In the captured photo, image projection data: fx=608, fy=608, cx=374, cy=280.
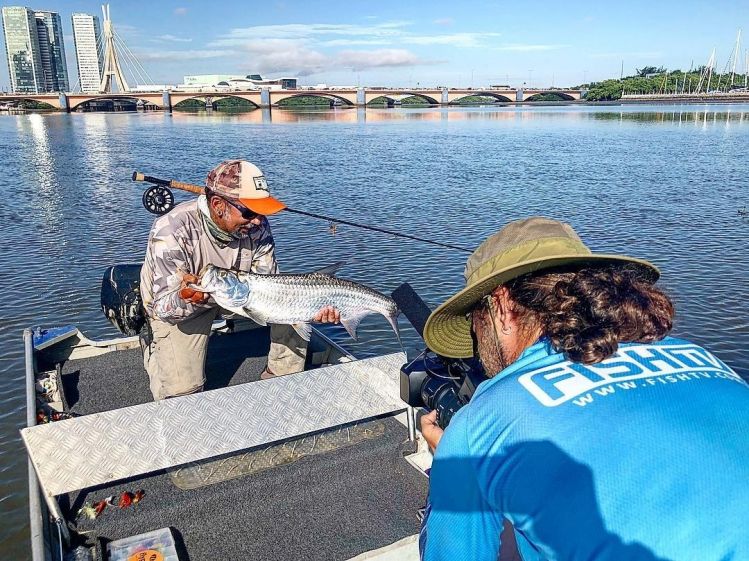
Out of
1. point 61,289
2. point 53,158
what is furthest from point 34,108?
point 61,289

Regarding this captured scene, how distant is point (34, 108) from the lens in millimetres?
107125

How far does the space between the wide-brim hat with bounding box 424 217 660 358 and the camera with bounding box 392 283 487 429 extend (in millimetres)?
415

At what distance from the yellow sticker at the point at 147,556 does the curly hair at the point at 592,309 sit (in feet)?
11.1

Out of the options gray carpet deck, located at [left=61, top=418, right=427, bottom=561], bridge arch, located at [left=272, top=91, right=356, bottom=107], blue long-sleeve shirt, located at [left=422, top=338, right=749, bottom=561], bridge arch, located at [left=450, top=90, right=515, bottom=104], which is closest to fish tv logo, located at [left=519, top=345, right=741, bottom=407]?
blue long-sleeve shirt, located at [left=422, top=338, right=749, bottom=561]

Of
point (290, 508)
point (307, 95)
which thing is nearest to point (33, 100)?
point (307, 95)

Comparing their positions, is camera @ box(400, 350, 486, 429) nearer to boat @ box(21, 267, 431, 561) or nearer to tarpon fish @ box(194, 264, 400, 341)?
boat @ box(21, 267, 431, 561)

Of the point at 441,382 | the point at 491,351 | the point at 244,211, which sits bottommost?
the point at 441,382

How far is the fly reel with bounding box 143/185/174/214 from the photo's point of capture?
8.12 m

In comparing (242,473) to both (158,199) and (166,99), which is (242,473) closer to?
(158,199)

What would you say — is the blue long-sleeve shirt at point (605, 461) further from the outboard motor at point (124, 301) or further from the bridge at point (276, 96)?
the bridge at point (276, 96)

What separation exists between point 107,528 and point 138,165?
32050 mm

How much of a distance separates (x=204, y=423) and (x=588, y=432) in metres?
3.88

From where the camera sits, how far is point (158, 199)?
322 inches

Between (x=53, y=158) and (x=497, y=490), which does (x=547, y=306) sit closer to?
(x=497, y=490)
